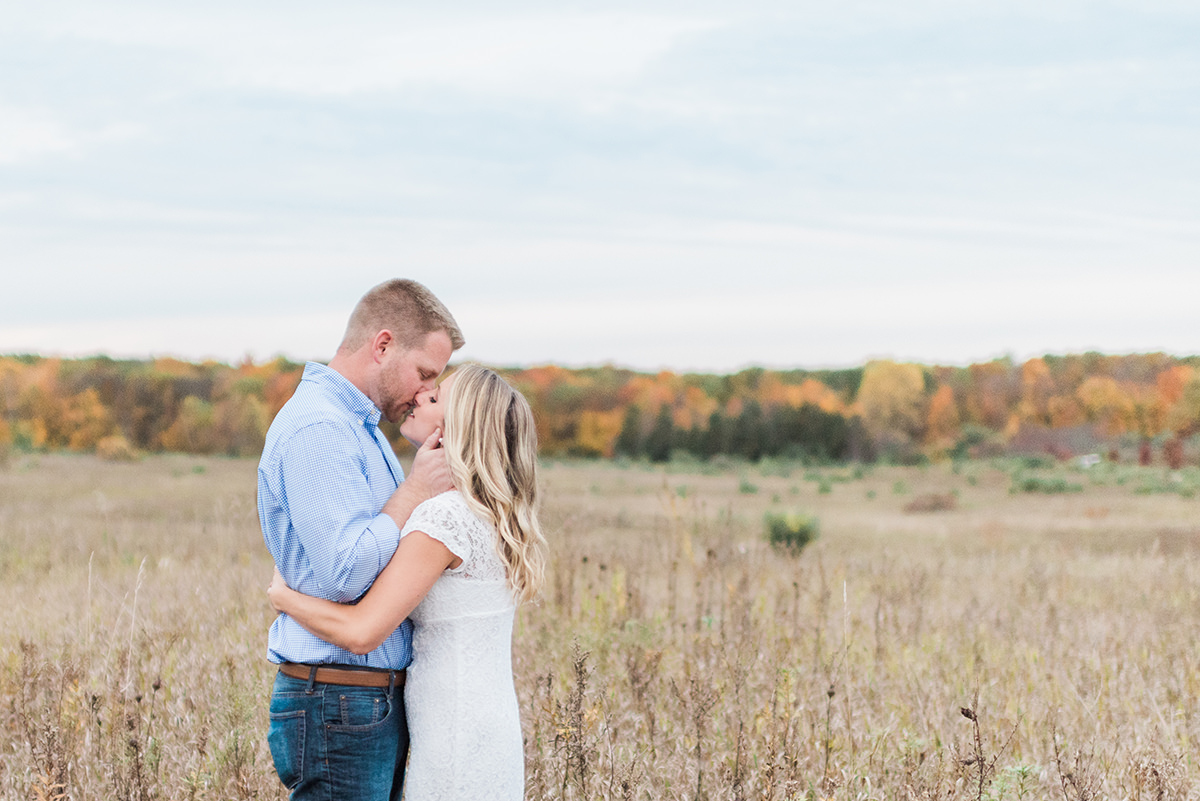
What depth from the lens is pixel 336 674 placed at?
91.7 inches

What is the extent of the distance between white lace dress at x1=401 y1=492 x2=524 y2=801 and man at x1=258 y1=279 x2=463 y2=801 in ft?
0.24

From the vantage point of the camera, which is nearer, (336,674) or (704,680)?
(336,674)

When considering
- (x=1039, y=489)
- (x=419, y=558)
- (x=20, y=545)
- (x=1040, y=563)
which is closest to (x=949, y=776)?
(x=419, y=558)

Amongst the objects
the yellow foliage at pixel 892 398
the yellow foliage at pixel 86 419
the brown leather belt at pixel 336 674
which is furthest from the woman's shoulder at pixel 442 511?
the yellow foliage at pixel 86 419

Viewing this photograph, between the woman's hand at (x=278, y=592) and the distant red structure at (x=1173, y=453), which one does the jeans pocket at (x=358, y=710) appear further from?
the distant red structure at (x=1173, y=453)

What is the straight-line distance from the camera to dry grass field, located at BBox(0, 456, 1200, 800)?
3641 mm

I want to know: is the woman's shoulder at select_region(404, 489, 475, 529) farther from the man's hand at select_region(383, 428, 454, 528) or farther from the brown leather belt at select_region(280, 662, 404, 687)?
the brown leather belt at select_region(280, 662, 404, 687)

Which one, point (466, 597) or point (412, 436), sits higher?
point (412, 436)

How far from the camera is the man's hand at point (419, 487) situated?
235 cm

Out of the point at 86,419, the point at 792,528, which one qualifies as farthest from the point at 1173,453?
the point at 86,419

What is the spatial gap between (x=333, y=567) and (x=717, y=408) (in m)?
65.2

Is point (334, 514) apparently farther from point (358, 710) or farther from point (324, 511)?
point (358, 710)

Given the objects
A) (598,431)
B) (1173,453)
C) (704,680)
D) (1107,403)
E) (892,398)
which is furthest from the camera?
(598,431)

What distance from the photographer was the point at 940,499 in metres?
32.3
